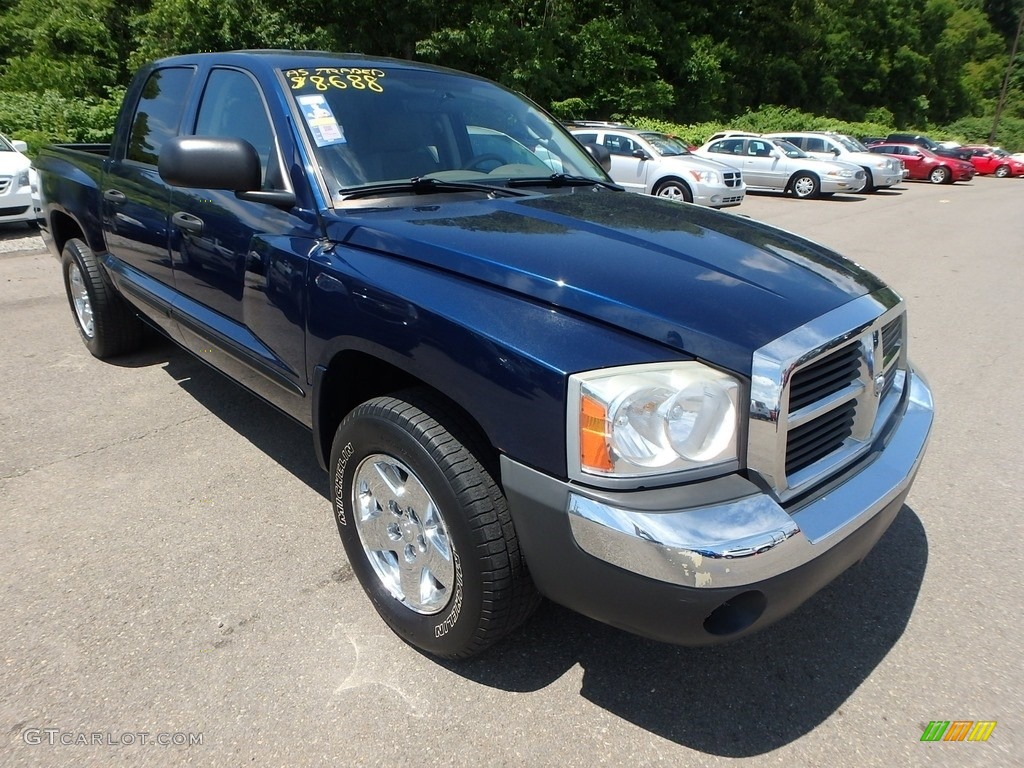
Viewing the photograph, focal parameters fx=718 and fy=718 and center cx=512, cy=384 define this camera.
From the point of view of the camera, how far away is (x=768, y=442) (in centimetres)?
177

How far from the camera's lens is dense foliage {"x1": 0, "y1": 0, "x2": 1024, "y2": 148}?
2259cm

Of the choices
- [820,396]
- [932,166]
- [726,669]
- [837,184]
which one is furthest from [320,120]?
[932,166]

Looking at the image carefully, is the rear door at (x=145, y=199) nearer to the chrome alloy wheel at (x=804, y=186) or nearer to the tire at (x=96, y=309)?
the tire at (x=96, y=309)

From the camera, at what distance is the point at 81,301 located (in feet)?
16.0

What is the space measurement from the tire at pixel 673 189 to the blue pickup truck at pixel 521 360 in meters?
11.7

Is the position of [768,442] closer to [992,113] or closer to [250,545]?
[250,545]

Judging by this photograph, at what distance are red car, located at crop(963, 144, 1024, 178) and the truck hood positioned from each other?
34292mm

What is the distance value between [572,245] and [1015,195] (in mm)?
25211

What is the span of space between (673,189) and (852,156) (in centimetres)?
962

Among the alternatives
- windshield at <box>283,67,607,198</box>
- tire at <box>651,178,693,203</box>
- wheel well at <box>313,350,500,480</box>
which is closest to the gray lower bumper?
wheel well at <box>313,350,500,480</box>

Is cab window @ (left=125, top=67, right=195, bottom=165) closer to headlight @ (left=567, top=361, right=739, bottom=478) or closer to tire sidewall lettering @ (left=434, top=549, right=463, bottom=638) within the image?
tire sidewall lettering @ (left=434, top=549, right=463, bottom=638)

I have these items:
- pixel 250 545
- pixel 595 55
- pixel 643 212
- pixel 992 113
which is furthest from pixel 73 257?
pixel 992 113

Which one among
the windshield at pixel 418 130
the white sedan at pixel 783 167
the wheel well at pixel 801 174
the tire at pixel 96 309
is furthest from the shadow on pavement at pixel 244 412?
the wheel well at pixel 801 174

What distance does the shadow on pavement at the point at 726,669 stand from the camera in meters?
2.11
